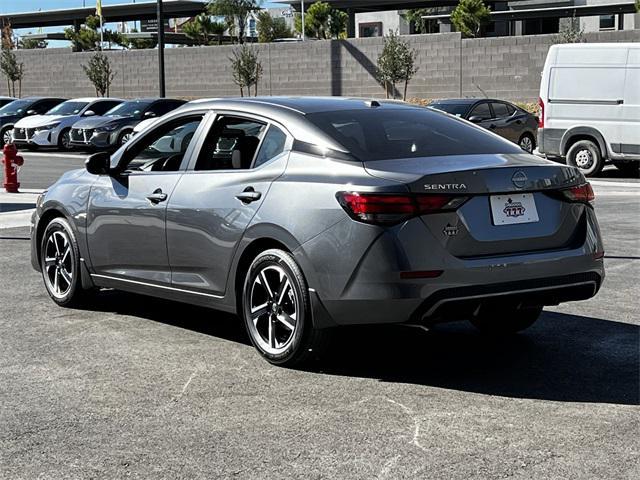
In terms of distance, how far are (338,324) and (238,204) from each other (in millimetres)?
1041

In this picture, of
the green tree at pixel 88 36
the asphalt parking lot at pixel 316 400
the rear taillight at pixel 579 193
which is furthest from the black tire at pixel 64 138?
the green tree at pixel 88 36

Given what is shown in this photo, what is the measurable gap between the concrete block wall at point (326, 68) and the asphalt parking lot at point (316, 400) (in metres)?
34.4

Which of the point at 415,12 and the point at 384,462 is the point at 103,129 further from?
the point at 415,12

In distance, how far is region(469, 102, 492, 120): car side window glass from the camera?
24.0 metres

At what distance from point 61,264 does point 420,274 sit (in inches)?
137

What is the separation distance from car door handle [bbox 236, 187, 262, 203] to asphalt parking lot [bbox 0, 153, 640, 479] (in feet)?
3.10

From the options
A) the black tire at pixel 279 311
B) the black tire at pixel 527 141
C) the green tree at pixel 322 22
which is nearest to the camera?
the black tire at pixel 279 311

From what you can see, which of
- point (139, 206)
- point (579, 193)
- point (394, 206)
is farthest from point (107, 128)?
point (394, 206)

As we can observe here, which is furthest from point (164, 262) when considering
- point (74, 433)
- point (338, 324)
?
point (74, 433)

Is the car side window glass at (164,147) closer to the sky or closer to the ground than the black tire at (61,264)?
closer to the sky

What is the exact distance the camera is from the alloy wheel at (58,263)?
7945 mm

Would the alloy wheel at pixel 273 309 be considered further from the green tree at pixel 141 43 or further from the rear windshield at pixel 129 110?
the green tree at pixel 141 43

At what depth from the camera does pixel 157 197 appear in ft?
22.9

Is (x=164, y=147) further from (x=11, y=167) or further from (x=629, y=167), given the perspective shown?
(x=629, y=167)
